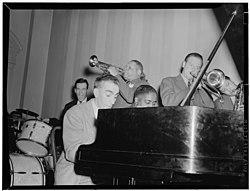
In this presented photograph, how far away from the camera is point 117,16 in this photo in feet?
7.93

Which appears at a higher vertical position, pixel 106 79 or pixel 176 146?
pixel 106 79

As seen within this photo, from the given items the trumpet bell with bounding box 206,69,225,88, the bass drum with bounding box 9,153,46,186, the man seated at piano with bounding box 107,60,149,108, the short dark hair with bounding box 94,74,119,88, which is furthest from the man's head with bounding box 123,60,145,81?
the bass drum with bounding box 9,153,46,186

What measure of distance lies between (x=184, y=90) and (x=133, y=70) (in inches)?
17.7

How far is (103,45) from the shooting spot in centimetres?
249

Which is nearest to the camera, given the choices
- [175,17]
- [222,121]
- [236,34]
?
[222,121]

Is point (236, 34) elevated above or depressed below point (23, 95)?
above

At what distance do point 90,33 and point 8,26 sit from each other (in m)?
0.53

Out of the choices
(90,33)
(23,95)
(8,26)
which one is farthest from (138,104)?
(8,26)

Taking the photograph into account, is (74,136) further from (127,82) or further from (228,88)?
(228,88)

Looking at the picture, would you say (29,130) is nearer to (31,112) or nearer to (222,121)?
(31,112)

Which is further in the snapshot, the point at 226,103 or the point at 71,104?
the point at 71,104

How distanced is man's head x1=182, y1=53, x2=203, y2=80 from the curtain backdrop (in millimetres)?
92

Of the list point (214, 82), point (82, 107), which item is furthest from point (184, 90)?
point (82, 107)

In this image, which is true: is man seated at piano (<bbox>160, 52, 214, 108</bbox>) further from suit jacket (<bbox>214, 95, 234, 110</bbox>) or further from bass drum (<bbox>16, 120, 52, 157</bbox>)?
bass drum (<bbox>16, 120, 52, 157</bbox>)
